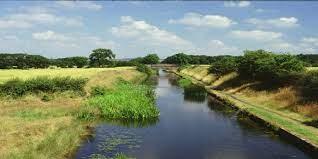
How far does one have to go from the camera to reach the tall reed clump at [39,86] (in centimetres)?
4288

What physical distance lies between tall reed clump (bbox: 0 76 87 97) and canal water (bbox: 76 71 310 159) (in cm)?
1198

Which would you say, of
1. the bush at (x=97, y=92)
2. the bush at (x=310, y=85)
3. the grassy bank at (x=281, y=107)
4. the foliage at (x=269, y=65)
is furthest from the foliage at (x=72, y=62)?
the bush at (x=310, y=85)

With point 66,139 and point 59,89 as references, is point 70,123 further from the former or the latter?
point 59,89

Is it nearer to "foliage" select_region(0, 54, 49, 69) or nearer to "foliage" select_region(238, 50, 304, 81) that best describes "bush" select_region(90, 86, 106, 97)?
"foliage" select_region(238, 50, 304, 81)

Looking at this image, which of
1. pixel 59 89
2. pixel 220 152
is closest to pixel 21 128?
pixel 220 152

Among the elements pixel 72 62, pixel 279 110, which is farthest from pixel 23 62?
pixel 279 110

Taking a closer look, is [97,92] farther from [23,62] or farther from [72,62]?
[72,62]

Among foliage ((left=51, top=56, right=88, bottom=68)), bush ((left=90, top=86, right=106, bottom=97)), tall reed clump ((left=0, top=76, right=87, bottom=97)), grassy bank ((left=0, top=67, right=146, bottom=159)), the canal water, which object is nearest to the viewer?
grassy bank ((left=0, top=67, right=146, bottom=159))

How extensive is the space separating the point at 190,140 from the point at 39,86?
21.4 meters

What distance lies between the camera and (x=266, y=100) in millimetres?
47188

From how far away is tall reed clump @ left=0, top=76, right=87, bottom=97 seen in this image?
42875 millimetres

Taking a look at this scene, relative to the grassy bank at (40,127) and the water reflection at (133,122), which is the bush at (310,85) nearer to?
the water reflection at (133,122)

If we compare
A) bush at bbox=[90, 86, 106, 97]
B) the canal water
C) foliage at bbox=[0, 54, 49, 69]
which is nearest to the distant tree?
foliage at bbox=[0, 54, 49, 69]

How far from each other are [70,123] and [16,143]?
789cm
